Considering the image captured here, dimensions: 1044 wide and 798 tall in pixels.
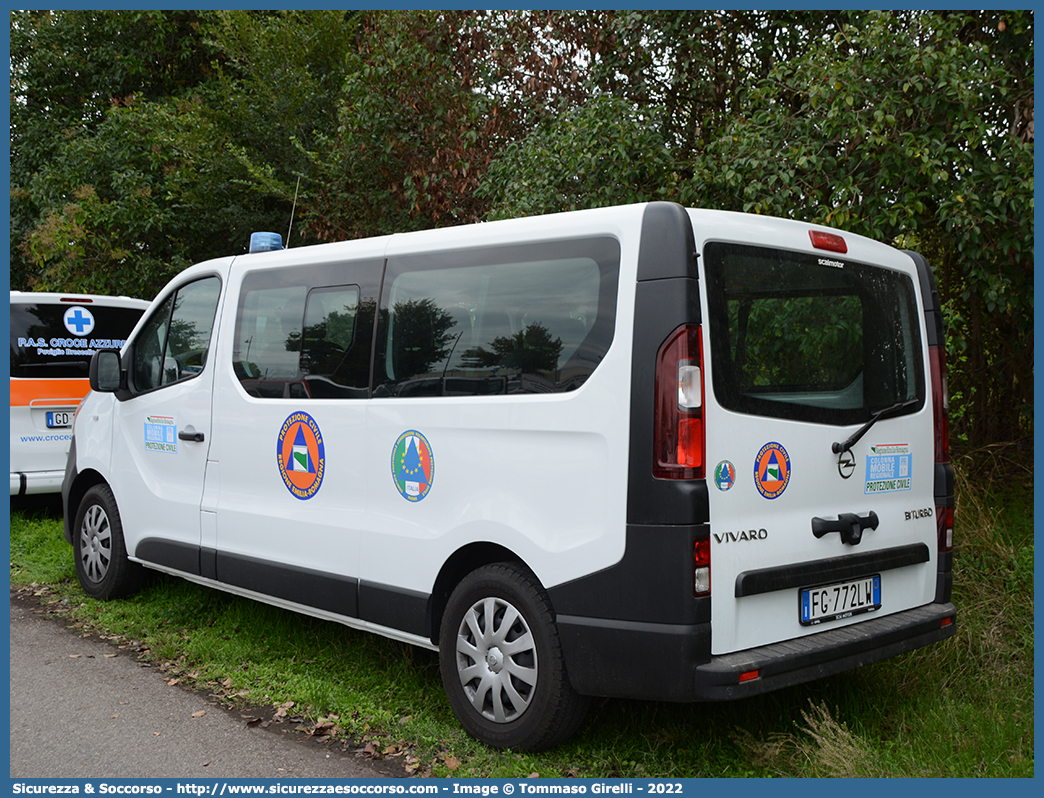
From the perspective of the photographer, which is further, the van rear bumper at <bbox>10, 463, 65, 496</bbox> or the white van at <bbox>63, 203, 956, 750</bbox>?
the van rear bumper at <bbox>10, 463, 65, 496</bbox>

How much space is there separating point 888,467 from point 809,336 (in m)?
0.70

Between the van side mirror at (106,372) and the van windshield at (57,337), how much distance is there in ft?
7.88

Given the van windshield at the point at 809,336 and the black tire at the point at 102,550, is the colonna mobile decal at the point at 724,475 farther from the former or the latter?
the black tire at the point at 102,550

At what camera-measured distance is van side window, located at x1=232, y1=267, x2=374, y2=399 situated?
4.69 m

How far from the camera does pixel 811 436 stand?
386 centimetres

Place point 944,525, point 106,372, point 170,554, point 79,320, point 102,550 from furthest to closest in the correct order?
point 79,320 → point 102,550 → point 106,372 → point 170,554 → point 944,525

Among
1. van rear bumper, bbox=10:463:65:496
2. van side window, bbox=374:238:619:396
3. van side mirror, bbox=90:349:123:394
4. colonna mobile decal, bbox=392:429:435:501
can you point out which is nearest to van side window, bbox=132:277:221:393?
van side mirror, bbox=90:349:123:394

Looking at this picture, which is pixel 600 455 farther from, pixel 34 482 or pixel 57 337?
pixel 57 337

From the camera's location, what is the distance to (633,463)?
11.5ft

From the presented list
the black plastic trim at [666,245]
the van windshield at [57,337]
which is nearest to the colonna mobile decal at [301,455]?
the black plastic trim at [666,245]

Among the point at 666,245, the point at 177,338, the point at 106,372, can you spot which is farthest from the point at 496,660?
the point at 106,372

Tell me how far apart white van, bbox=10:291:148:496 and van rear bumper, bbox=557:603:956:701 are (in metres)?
5.99

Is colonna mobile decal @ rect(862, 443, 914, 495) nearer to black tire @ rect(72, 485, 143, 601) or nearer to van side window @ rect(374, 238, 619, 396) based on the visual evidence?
van side window @ rect(374, 238, 619, 396)
